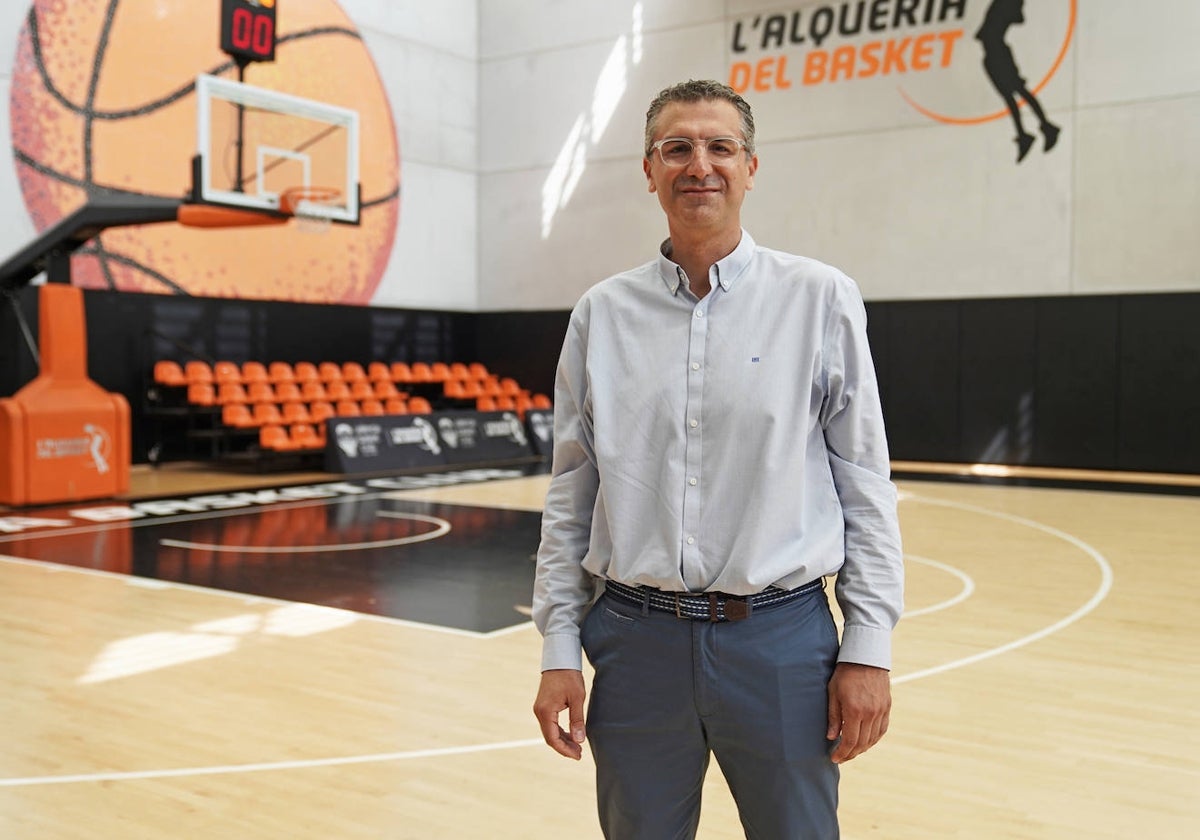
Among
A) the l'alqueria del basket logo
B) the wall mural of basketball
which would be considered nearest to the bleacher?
the wall mural of basketball

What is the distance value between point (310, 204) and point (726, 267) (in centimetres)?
1141

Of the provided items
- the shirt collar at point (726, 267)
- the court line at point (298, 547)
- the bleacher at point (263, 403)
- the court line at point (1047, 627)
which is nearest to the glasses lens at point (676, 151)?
the shirt collar at point (726, 267)

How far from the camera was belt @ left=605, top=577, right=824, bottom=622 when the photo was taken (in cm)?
191

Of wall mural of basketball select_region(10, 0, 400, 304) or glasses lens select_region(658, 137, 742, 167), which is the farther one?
wall mural of basketball select_region(10, 0, 400, 304)

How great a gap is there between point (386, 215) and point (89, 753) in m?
13.5

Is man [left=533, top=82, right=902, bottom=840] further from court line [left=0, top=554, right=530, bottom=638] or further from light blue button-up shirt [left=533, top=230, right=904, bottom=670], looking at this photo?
court line [left=0, top=554, right=530, bottom=638]

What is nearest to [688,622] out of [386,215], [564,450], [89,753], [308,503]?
[564,450]

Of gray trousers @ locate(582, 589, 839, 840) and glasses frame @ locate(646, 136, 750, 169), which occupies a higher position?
glasses frame @ locate(646, 136, 750, 169)

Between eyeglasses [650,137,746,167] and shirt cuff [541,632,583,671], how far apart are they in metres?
0.81

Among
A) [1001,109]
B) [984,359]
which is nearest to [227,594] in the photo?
[984,359]

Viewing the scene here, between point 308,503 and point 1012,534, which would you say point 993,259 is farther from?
point 308,503

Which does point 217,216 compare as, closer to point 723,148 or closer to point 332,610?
point 332,610

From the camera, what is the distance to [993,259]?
14.4 metres

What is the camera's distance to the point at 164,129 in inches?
551
